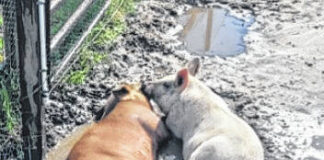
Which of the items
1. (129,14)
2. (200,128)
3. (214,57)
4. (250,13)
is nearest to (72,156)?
(200,128)

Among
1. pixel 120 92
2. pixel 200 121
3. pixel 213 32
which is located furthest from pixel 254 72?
pixel 120 92

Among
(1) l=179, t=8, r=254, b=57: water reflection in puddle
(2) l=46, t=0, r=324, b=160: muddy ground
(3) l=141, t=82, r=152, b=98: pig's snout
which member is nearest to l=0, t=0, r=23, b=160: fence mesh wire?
(2) l=46, t=0, r=324, b=160: muddy ground

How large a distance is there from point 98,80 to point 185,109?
3.89ft

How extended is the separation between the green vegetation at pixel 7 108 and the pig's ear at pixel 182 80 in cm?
164

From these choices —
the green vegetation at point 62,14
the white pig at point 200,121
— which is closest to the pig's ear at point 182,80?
the white pig at point 200,121

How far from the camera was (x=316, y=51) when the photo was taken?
29.7 feet

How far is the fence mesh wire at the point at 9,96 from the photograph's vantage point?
19.9ft

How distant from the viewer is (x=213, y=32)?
9570mm

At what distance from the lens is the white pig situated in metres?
6.19

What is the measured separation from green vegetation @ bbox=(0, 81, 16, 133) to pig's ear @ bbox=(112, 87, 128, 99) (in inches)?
43.3

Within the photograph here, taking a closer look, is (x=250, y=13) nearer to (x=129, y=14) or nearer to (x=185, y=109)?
(x=129, y=14)

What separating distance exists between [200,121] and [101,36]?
7.74ft

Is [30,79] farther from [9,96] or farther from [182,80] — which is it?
[182,80]

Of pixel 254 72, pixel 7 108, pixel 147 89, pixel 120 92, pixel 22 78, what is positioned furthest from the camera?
pixel 254 72
